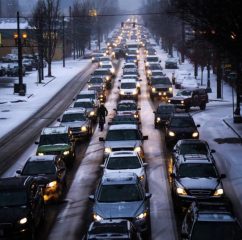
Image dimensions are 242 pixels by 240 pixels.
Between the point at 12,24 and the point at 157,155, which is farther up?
the point at 12,24

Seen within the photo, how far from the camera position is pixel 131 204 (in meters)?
18.8

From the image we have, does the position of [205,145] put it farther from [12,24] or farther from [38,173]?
[12,24]

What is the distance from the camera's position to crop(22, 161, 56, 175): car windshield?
23500 millimetres

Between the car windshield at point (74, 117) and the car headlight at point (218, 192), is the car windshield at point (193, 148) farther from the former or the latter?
the car windshield at point (74, 117)

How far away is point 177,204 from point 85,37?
104m

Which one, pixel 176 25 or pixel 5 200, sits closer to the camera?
pixel 5 200

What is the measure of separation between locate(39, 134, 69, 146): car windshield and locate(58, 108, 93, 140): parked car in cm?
500

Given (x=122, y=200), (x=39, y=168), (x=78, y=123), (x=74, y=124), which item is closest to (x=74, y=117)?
(x=78, y=123)

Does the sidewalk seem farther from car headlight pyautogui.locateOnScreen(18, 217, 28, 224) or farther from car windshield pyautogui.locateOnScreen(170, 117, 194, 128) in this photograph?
car headlight pyautogui.locateOnScreen(18, 217, 28, 224)

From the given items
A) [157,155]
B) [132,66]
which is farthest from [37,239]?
[132,66]

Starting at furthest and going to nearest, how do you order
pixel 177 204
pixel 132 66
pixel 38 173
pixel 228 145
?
1. pixel 132 66
2. pixel 228 145
3. pixel 38 173
4. pixel 177 204

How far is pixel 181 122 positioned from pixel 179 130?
0.90 m

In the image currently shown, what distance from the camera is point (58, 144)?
30094mm

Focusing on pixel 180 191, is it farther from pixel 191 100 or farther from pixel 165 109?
pixel 191 100
